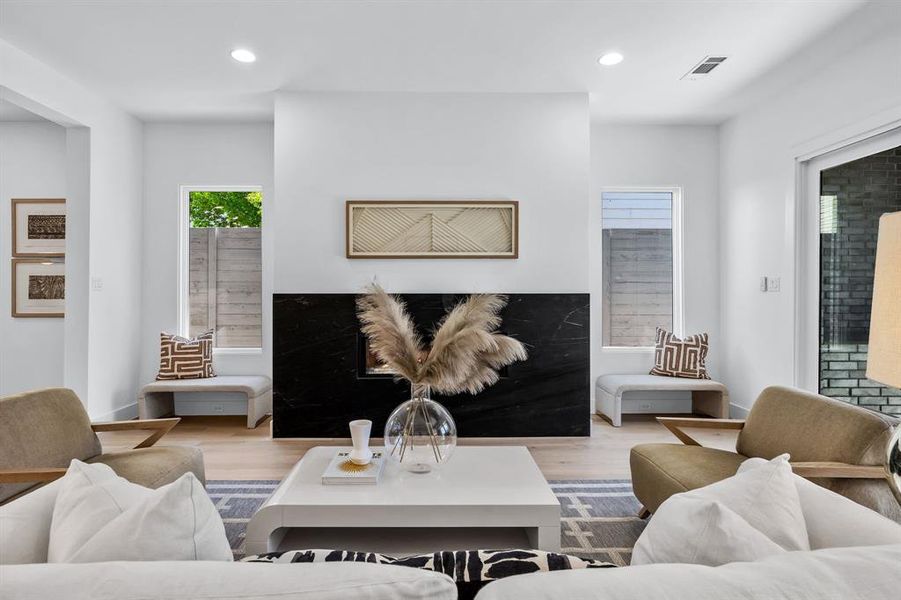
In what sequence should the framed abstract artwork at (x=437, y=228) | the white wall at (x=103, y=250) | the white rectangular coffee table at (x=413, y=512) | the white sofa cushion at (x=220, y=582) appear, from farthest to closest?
the framed abstract artwork at (x=437, y=228), the white wall at (x=103, y=250), the white rectangular coffee table at (x=413, y=512), the white sofa cushion at (x=220, y=582)

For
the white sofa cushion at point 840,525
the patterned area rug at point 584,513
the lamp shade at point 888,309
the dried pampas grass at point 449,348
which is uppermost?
the lamp shade at point 888,309

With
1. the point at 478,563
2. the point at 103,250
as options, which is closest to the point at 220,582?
the point at 478,563

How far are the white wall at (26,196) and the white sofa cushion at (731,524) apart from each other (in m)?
5.49

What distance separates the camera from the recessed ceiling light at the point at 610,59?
3.53 meters

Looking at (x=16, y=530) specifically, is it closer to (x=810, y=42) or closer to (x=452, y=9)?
→ (x=452, y=9)

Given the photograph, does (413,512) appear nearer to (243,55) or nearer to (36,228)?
(243,55)

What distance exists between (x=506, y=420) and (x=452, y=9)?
283cm

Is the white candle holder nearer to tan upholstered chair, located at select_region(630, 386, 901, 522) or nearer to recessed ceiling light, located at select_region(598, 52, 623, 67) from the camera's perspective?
tan upholstered chair, located at select_region(630, 386, 901, 522)

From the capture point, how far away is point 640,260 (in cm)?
508

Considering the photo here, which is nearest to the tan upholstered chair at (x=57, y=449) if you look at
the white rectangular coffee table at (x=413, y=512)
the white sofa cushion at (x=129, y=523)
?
the white rectangular coffee table at (x=413, y=512)

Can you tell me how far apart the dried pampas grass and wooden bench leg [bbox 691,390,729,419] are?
3124mm

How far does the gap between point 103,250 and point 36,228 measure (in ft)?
3.37

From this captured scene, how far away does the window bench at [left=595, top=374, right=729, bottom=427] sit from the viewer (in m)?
4.43

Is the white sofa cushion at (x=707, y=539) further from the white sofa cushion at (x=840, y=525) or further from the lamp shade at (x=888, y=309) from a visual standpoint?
the lamp shade at (x=888, y=309)
